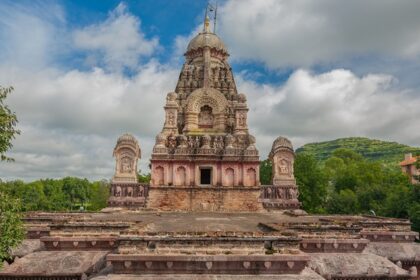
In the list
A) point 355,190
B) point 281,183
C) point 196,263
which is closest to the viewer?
point 196,263

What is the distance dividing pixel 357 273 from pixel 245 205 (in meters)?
12.3

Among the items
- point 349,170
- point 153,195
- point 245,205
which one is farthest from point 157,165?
point 349,170

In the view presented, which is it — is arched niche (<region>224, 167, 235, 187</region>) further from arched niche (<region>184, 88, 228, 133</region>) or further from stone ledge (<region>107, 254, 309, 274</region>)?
stone ledge (<region>107, 254, 309, 274</region>)

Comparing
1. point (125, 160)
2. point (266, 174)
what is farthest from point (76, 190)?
point (125, 160)

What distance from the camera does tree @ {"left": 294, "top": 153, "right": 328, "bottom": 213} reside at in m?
40.7

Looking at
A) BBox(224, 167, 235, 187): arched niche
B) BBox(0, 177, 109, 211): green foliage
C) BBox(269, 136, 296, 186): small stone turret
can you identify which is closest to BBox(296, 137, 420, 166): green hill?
BBox(0, 177, 109, 211): green foliage

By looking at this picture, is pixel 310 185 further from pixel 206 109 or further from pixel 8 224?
pixel 8 224

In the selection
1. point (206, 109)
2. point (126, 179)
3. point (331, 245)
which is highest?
point (206, 109)

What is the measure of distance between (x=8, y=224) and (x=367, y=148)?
144 m

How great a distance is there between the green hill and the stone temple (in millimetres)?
101400

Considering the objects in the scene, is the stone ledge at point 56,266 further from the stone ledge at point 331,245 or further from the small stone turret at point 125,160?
the small stone turret at point 125,160

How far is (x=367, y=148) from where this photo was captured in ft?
451

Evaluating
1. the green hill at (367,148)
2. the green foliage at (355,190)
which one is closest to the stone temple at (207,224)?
the green foliage at (355,190)

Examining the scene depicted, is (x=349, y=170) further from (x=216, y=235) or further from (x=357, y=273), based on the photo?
(x=216, y=235)
